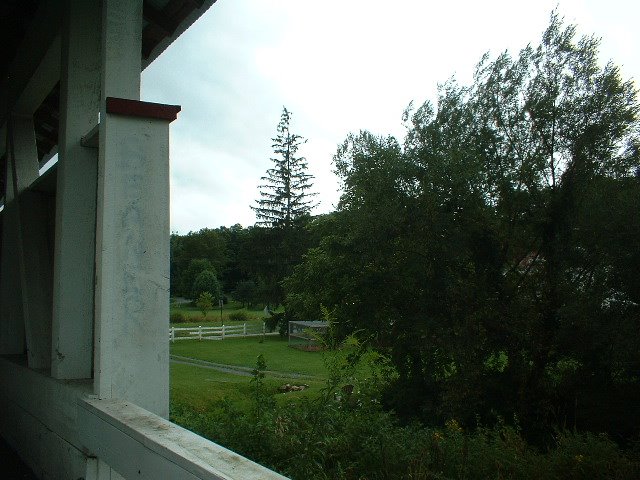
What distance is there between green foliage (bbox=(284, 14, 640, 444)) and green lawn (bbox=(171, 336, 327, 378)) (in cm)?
632

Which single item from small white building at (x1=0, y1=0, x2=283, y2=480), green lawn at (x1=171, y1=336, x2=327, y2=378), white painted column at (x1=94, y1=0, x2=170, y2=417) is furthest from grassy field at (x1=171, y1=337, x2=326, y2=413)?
white painted column at (x1=94, y1=0, x2=170, y2=417)

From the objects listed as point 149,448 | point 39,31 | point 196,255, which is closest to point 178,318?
point 196,255

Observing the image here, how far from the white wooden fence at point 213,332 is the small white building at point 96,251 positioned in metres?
27.0

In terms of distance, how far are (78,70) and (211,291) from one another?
41126mm

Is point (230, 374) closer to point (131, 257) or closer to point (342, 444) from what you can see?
point (342, 444)

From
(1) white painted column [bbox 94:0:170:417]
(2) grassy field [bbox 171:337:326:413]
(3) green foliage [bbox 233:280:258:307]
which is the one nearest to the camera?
(1) white painted column [bbox 94:0:170:417]

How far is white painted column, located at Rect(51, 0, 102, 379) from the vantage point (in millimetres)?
3279

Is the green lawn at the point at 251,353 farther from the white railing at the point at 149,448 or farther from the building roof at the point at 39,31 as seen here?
the white railing at the point at 149,448

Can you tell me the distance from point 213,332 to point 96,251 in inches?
1299

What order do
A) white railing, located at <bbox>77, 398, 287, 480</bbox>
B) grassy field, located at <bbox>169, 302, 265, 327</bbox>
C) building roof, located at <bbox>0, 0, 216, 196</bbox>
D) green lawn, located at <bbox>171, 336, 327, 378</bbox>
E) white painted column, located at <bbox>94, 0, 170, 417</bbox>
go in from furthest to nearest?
grassy field, located at <bbox>169, 302, 265, 327</bbox> → green lawn, located at <bbox>171, 336, 327, 378</bbox> → building roof, located at <bbox>0, 0, 216, 196</bbox> → white painted column, located at <bbox>94, 0, 170, 417</bbox> → white railing, located at <bbox>77, 398, 287, 480</bbox>

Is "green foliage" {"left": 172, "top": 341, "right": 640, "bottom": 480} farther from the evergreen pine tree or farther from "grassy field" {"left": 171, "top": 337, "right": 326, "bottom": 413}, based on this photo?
the evergreen pine tree

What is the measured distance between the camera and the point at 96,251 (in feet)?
9.11

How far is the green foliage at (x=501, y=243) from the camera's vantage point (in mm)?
13625

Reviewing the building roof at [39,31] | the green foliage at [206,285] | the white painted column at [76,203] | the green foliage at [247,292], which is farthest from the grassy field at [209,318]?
the white painted column at [76,203]
